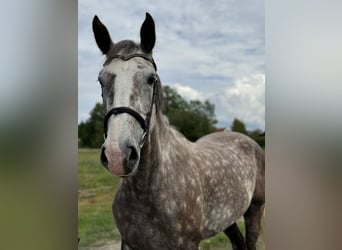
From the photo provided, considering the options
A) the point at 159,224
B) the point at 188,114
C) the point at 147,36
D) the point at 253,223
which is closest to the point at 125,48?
the point at 147,36

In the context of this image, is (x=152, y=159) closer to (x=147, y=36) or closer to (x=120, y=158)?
(x=120, y=158)

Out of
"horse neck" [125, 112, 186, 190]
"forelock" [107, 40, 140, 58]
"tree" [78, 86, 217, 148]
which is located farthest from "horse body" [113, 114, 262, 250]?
"forelock" [107, 40, 140, 58]

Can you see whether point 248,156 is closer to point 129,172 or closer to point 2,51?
point 129,172

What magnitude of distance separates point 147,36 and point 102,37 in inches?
7.3

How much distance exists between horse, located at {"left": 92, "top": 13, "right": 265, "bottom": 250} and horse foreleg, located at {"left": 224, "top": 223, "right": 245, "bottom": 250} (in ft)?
0.05

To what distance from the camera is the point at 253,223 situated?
4.96 ft

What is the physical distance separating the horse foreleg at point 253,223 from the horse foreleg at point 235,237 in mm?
32

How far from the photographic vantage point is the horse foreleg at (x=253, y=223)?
148 centimetres

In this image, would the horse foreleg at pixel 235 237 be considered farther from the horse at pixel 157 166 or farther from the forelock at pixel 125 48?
the forelock at pixel 125 48

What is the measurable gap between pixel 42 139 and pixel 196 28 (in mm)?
806

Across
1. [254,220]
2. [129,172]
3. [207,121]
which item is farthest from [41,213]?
[254,220]

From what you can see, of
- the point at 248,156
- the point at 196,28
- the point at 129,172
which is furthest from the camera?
the point at 248,156

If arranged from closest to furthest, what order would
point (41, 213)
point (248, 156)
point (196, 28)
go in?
point (41, 213) → point (196, 28) → point (248, 156)

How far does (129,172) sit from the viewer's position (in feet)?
3.26
